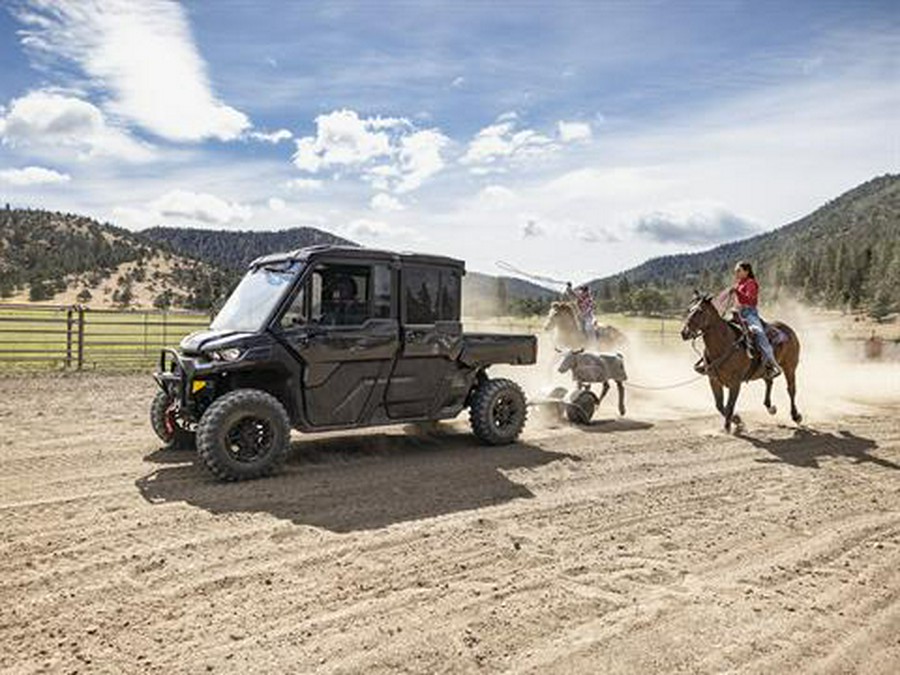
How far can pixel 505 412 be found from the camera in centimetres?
1044

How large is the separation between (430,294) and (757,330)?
6773mm

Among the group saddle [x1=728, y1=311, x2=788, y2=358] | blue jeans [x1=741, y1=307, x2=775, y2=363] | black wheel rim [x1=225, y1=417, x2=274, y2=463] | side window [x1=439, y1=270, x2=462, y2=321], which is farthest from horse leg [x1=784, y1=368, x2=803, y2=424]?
black wheel rim [x1=225, y1=417, x2=274, y2=463]

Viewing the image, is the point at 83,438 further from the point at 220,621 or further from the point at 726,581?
the point at 726,581

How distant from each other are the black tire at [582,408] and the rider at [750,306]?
3264mm

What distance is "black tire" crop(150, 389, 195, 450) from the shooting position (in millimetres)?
9188

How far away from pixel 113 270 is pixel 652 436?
160 meters

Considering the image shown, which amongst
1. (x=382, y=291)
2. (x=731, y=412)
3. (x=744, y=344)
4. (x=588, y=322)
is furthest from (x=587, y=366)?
(x=382, y=291)

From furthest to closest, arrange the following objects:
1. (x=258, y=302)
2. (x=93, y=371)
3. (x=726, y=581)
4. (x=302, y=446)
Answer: (x=93, y=371) < (x=302, y=446) < (x=258, y=302) < (x=726, y=581)

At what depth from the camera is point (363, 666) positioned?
4.00 metres

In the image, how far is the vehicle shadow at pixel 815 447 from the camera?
393 inches

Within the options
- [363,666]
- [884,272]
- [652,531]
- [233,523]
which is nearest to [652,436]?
[652,531]

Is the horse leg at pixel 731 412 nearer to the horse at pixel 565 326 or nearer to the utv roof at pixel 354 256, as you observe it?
the horse at pixel 565 326

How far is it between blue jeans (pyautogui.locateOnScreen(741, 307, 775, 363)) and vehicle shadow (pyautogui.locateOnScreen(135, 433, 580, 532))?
5.39 m

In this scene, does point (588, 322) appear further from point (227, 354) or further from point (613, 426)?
point (227, 354)
